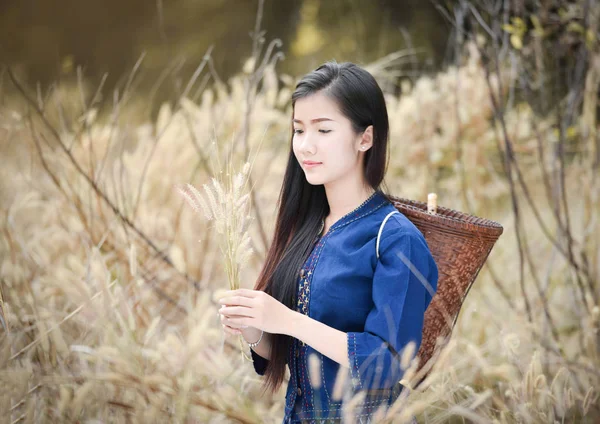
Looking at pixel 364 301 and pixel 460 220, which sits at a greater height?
pixel 460 220

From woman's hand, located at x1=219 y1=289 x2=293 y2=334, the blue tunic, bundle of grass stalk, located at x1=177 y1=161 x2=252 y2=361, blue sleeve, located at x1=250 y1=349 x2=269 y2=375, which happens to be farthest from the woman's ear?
blue sleeve, located at x1=250 y1=349 x2=269 y2=375

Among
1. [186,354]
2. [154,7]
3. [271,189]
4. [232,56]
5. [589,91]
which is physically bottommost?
[186,354]

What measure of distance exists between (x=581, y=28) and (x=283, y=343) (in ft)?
6.17

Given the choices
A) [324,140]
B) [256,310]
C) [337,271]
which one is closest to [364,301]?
[337,271]

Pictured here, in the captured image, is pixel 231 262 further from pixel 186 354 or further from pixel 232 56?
pixel 232 56

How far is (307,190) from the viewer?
5.00 feet

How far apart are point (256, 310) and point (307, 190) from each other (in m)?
0.38

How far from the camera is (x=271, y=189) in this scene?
3041 millimetres

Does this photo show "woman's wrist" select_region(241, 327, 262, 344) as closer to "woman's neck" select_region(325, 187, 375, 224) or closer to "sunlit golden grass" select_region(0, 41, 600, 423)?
"sunlit golden grass" select_region(0, 41, 600, 423)

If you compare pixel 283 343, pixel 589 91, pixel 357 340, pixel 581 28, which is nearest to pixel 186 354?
pixel 283 343

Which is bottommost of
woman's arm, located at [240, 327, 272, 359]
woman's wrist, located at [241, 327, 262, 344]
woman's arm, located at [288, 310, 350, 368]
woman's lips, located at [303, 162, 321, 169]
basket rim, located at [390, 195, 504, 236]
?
woman's arm, located at [240, 327, 272, 359]

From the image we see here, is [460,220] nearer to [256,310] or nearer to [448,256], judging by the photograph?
[448,256]

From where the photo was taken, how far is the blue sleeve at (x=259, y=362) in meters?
1.50

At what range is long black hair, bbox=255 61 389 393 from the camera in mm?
1370
